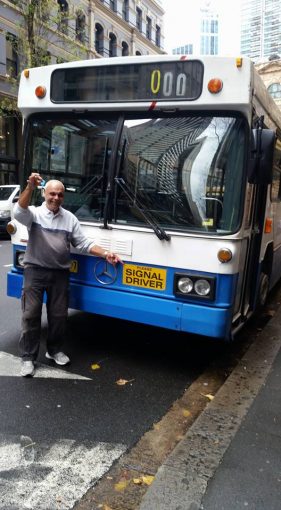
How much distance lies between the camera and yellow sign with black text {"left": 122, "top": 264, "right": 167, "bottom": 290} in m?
4.25

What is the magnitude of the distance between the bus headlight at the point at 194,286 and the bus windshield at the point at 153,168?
1.37ft

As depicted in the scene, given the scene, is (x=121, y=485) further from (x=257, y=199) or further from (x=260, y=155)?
(x=257, y=199)

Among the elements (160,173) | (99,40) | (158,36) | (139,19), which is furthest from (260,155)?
(158,36)

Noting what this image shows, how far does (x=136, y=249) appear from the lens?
4305 mm

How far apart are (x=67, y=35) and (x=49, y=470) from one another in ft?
87.2

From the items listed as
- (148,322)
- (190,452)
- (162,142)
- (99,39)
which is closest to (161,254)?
(148,322)

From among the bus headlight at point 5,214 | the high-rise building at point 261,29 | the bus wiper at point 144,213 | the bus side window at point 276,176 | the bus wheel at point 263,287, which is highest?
the high-rise building at point 261,29

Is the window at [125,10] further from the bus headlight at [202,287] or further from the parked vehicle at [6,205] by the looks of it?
the bus headlight at [202,287]

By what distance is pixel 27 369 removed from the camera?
4.27m

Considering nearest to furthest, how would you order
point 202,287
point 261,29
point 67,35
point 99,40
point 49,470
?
point 49,470, point 202,287, point 67,35, point 99,40, point 261,29

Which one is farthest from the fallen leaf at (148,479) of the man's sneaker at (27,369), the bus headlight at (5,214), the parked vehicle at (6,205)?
the bus headlight at (5,214)

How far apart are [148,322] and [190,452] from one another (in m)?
1.37

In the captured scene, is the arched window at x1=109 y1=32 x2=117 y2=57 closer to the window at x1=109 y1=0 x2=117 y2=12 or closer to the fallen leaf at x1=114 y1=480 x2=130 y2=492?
the window at x1=109 y1=0 x2=117 y2=12

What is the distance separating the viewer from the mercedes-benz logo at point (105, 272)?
14.6 feet
